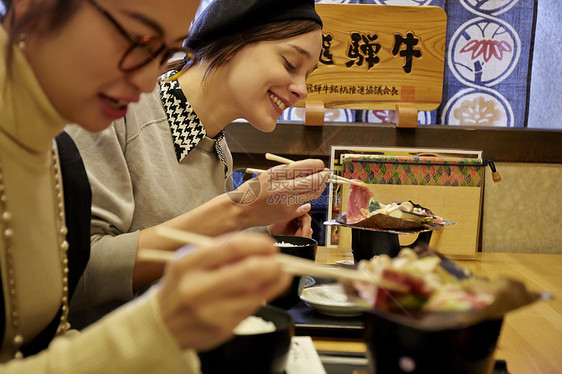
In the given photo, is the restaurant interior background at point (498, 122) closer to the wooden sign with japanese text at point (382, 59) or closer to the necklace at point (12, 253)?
the wooden sign with japanese text at point (382, 59)

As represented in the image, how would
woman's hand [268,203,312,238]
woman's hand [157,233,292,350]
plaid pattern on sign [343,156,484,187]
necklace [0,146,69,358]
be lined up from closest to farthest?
woman's hand [157,233,292,350], necklace [0,146,69,358], woman's hand [268,203,312,238], plaid pattern on sign [343,156,484,187]

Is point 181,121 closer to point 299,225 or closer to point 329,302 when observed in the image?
point 299,225

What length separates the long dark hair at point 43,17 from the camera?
2.25ft

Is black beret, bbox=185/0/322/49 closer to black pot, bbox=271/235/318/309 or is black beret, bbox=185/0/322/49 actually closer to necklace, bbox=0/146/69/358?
black pot, bbox=271/235/318/309

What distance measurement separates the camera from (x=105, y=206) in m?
1.45

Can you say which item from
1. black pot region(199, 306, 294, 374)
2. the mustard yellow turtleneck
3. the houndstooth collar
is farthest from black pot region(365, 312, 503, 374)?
the houndstooth collar

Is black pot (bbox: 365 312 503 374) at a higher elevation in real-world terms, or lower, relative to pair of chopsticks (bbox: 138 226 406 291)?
lower

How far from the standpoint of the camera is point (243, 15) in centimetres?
164

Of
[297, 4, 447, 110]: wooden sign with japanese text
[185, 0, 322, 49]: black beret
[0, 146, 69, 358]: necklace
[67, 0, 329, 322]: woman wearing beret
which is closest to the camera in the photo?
[0, 146, 69, 358]: necklace

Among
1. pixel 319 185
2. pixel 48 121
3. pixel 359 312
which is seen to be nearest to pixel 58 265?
pixel 48 121

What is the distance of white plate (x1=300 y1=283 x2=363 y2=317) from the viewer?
1188 mm

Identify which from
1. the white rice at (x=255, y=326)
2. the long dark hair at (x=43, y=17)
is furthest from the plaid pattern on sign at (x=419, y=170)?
the long dark hair at (x=43, y=17)

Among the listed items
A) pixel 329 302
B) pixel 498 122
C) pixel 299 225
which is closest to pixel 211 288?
pixel 329 302

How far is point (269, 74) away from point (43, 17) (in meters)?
1.08
